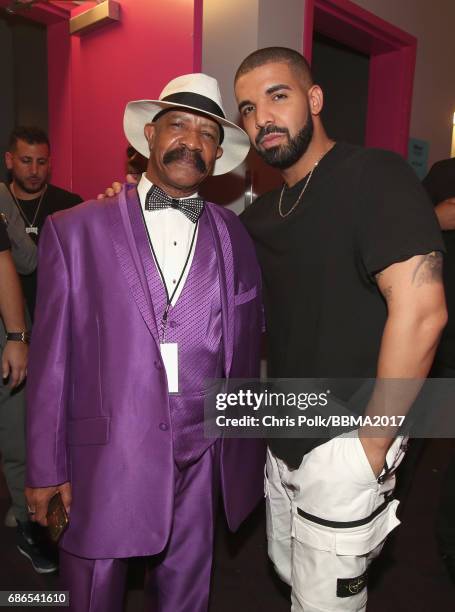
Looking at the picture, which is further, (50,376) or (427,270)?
(50,376)

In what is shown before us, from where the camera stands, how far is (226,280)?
5.85ft

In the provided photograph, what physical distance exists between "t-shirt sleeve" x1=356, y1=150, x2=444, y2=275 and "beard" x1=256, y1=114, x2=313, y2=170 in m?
0.26

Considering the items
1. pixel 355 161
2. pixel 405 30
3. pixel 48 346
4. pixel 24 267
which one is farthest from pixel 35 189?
pixel 405 30

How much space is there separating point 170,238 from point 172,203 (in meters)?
0.12

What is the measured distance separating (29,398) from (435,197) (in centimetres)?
215

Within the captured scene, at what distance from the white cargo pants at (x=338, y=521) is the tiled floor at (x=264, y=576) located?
2.98 feet

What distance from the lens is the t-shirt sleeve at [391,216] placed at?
143cm

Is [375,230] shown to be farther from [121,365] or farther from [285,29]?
[285,29]

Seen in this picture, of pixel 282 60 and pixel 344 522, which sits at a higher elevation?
pixel 282 60

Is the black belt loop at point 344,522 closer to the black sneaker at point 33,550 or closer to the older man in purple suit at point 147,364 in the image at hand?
the older man in purple suit at point 147,364

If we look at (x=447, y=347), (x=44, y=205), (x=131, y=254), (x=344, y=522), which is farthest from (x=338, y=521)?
(x=44, y=205)

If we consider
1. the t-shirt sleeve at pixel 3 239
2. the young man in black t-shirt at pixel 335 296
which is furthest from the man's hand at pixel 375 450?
the t-shirt sleeve at pixel 3 239

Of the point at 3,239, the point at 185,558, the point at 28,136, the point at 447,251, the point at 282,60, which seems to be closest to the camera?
the point at 282,60

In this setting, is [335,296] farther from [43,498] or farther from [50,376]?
[43,498]
